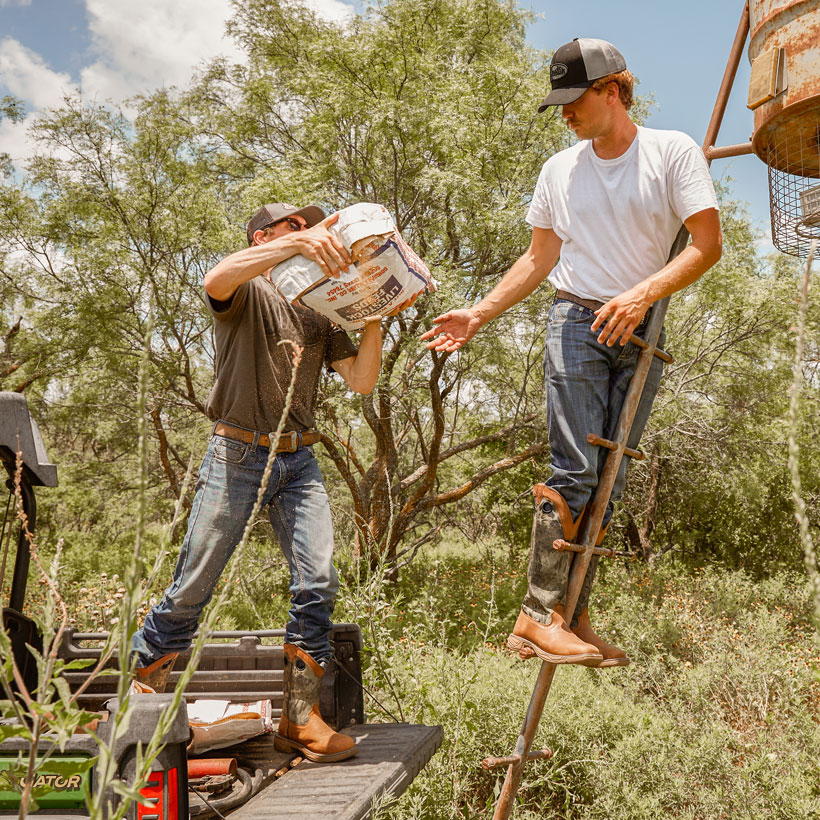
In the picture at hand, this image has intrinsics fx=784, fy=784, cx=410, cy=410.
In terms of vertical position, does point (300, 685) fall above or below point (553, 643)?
below

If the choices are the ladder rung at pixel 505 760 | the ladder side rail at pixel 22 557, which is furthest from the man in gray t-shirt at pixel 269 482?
the ladder rung at pixel 505 760

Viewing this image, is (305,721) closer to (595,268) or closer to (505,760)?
(505,760)

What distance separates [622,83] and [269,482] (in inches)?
77.0

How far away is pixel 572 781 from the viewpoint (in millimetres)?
4379

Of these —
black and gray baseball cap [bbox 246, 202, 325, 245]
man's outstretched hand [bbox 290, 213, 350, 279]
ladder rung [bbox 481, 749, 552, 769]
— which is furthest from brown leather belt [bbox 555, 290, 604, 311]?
ladder rung [bbox 481, 749, 552, 769]

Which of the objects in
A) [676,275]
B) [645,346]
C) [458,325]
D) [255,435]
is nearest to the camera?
[676,275]

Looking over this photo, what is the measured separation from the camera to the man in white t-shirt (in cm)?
265

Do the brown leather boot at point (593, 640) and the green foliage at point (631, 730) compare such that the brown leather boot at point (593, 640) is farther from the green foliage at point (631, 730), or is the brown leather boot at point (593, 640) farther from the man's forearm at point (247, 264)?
the man's forearm at point (247, 264)

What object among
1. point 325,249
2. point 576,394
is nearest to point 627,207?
point 576,394

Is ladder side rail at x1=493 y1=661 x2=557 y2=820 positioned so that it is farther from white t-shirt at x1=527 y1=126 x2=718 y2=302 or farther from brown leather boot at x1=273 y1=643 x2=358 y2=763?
white t-shirt at x1=527 y1=126 x2=718 y2=302

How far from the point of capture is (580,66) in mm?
2676

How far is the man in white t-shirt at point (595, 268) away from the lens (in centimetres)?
265

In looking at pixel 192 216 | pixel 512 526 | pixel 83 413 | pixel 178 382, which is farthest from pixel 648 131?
pixel 512 526

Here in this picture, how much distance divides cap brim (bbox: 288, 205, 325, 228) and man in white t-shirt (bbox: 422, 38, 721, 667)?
43.6 inches
